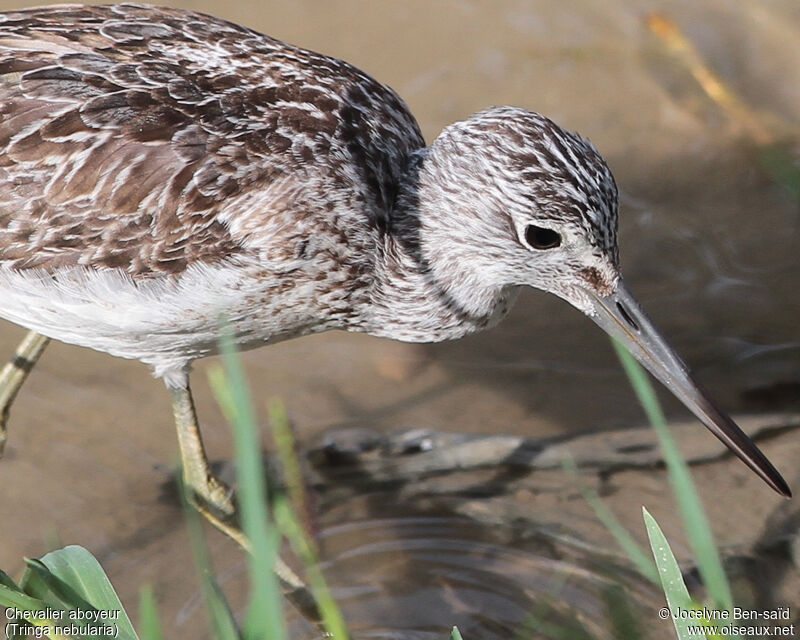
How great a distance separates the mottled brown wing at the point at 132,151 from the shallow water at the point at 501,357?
1.41 metres

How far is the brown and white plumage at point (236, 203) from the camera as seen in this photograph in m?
4.22

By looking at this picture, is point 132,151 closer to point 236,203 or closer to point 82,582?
point 236,203

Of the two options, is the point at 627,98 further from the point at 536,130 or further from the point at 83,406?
the point at 83,406

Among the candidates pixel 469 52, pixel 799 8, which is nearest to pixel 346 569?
pixel 469 52

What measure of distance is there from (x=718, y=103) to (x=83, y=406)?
4461 mm

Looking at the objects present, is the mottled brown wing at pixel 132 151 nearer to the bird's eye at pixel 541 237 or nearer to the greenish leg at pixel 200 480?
the bird's eye at pixel 541 237

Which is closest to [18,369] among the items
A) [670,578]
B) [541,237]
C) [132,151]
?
[132,151]

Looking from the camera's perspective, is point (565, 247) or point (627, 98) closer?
point (565, 247)

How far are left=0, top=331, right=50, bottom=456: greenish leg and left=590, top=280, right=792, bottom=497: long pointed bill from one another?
2.73 metres

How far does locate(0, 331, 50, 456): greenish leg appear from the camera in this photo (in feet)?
17.8

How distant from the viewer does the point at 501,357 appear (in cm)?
617

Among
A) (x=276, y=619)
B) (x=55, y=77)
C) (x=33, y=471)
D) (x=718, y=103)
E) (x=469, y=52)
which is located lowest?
(x=276, y=619)

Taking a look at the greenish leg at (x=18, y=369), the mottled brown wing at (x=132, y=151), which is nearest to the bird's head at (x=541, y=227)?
the mottled brown wing at (x=132, y=151)

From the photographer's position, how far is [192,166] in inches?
166
